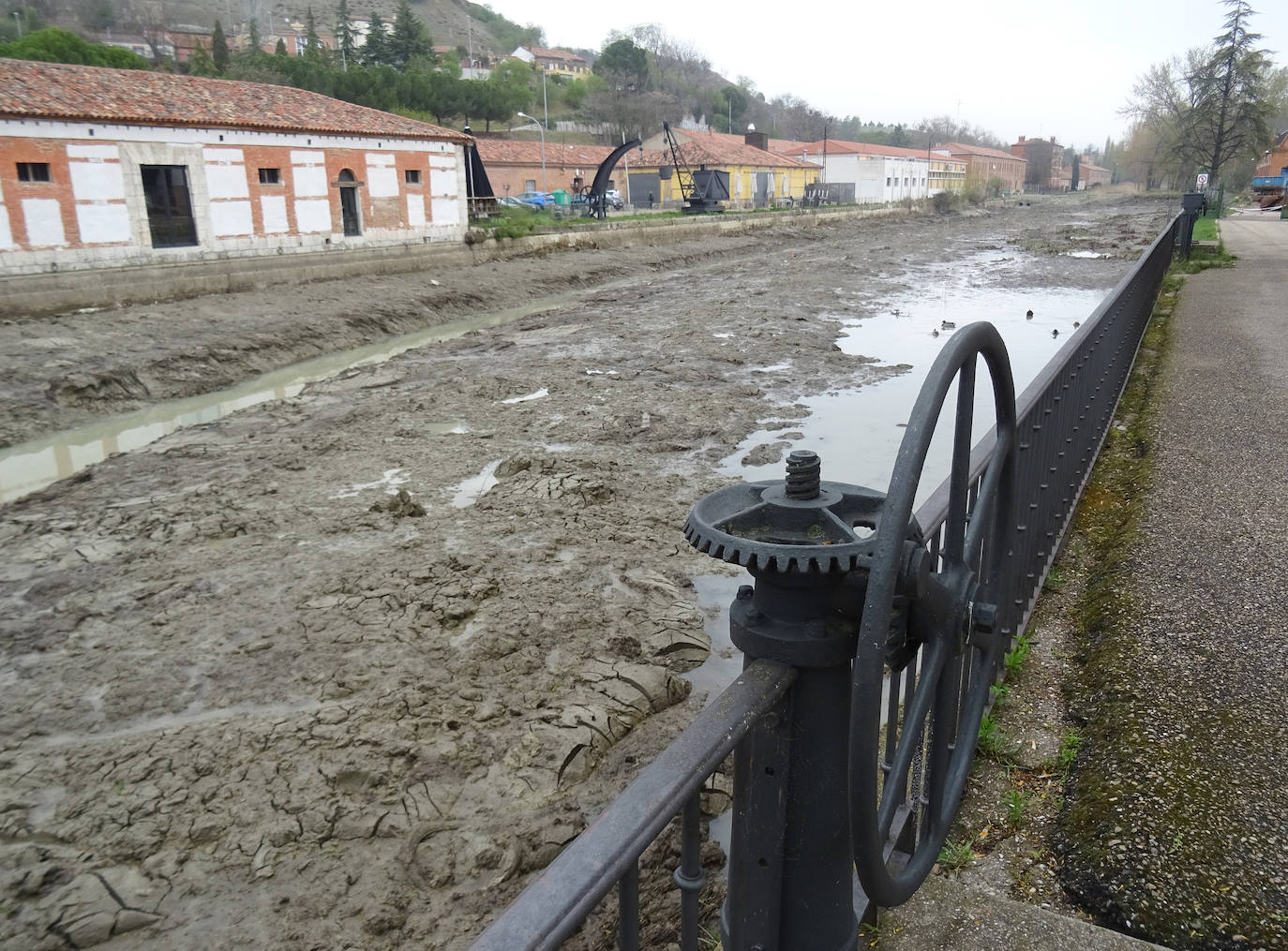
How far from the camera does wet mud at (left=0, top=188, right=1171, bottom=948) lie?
12.4 ft

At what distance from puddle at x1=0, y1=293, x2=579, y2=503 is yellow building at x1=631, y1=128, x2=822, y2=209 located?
4242cm

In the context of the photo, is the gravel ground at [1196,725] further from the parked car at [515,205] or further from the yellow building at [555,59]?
the yellow building at [555,59]

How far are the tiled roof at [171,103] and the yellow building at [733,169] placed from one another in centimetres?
2985

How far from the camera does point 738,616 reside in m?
1.65

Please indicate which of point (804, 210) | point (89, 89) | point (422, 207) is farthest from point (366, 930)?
point (804, 210)

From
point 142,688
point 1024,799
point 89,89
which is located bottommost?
point 142,688

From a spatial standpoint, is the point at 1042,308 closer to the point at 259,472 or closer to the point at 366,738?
the point at 259,472

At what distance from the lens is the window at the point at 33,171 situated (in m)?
21.2

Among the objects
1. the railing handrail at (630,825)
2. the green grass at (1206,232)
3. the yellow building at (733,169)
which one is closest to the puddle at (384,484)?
the railing handrail at (630,825)

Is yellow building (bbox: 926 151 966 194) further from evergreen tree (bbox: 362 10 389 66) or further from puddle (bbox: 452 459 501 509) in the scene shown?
puddle (bbox: 452 459 501 509)

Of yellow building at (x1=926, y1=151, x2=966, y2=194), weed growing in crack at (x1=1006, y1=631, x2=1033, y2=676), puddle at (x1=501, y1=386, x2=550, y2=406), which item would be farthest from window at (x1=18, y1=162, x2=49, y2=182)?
yellow building at (x1=926, y1=151, x2=966, y2=194)

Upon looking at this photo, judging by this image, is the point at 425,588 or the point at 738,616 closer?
the point at 738,616

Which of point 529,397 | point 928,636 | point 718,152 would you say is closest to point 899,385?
point 529,397

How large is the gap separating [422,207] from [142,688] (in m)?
28.9
